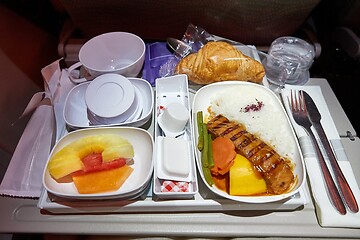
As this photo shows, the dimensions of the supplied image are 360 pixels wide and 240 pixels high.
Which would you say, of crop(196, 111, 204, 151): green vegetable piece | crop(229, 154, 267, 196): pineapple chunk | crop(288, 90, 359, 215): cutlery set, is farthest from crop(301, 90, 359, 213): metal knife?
crop(196, 111, 204, 151): green vegetable piece

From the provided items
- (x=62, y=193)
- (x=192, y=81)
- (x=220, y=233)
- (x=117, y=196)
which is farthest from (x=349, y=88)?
(x=62, y=193)

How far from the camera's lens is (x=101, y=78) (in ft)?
3.01

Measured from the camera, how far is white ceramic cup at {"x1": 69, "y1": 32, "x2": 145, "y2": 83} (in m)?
1.01

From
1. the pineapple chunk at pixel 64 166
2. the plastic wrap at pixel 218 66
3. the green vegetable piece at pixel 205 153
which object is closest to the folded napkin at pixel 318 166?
the plastic wrap at pixel 218 66

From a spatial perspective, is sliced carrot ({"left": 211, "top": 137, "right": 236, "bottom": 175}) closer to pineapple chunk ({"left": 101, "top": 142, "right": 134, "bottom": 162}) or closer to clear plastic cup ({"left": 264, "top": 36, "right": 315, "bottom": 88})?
pineapple chunk ({"left": 101, "top": 142, "right": 134, "bottom": 162})

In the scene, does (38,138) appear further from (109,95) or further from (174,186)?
(174,186)

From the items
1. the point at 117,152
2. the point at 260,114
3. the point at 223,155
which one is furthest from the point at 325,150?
the point at 117,152

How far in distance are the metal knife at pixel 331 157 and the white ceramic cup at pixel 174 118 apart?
1.30 feet

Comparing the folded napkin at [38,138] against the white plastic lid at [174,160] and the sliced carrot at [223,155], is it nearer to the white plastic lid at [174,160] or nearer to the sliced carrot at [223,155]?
the white plastic lid at [174,160]

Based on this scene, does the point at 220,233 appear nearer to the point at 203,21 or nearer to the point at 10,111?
the point at 203,21

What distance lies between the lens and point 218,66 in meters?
0.95

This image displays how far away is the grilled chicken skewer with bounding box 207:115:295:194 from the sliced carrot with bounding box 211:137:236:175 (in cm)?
2

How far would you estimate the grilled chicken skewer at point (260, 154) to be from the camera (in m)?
Result: 0.74

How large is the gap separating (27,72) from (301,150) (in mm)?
1186
